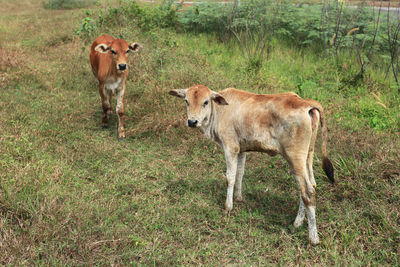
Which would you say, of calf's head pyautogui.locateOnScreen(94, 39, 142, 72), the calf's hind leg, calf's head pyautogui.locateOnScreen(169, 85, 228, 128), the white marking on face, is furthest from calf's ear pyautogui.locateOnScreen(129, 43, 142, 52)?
the calf's hind leg

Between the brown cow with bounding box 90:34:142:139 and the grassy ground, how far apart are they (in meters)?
0.42

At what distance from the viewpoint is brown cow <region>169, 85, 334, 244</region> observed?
400 centimetres

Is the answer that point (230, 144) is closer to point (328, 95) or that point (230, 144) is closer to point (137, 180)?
point (137, 180)

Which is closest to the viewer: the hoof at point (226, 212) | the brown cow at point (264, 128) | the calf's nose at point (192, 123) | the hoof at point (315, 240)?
the brown cow at point (264, 128)

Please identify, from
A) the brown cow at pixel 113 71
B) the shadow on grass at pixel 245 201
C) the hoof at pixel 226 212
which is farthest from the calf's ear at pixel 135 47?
the hoof at pixel 226 212

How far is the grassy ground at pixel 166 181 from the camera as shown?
3.84m

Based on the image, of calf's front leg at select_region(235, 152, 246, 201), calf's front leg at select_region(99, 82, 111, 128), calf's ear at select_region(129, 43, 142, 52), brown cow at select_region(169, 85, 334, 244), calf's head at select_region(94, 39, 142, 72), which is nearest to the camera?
brown cow at select_region(169, 85, 334, 244)

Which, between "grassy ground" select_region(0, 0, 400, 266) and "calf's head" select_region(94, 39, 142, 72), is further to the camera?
"calf's head" select_region(94, 39, 142, 72)

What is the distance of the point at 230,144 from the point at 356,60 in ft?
20.9

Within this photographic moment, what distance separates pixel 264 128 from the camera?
4.25 m

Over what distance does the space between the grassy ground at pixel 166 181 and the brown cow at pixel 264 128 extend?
18.5 inches

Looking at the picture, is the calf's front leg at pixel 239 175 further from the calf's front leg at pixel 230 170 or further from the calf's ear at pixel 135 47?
the calf's ear at pixel 135 47

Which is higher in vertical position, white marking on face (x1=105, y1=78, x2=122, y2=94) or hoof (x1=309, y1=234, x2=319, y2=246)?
white marking on face (x1=105, y1=78, x2=122, y2=94)

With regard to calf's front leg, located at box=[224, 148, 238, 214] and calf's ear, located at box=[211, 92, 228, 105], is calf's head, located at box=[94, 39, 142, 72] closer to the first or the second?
calf's ear, located at box=[211, 92, 228, 105]
